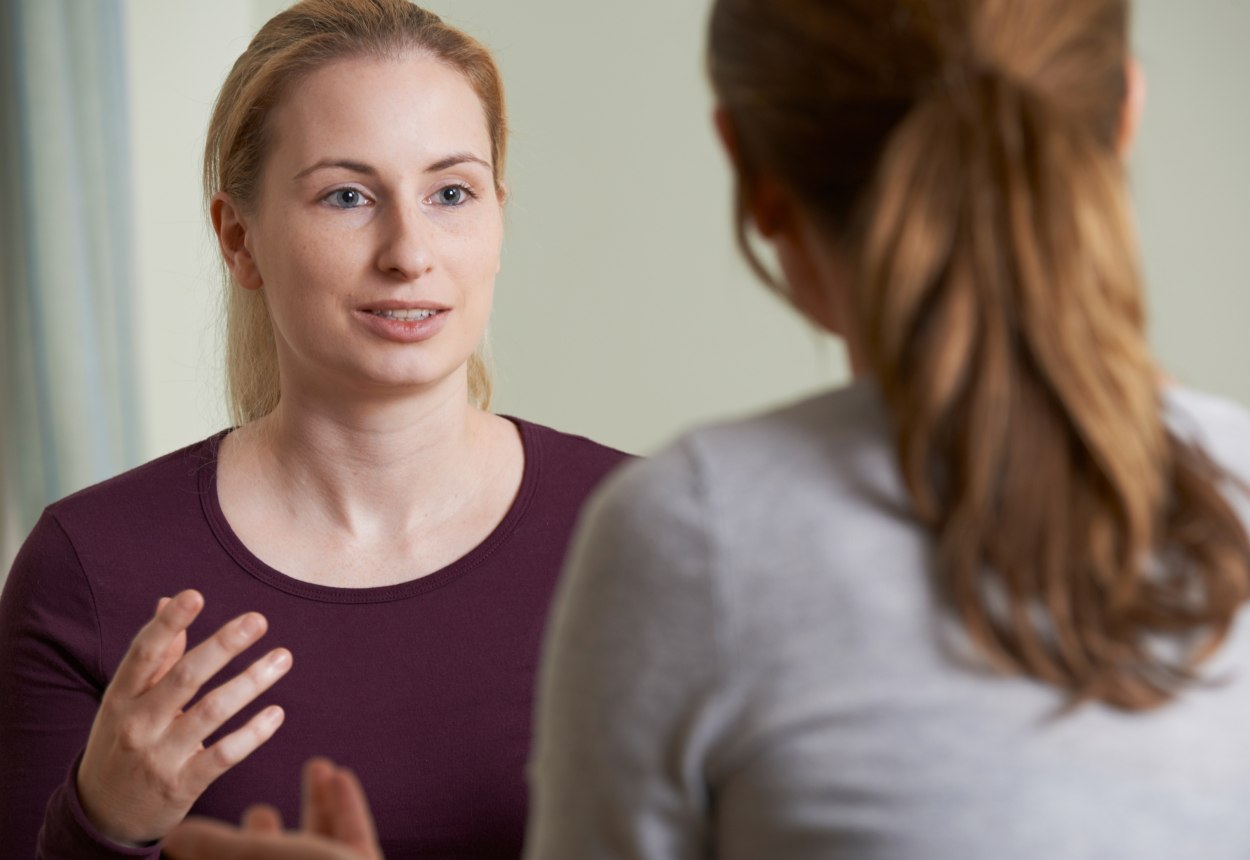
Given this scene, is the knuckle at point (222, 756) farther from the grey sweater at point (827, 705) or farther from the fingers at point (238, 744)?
the grey sweater at point (827, 705)

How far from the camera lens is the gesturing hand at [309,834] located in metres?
0.68

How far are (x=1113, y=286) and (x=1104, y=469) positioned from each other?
0.28 feet

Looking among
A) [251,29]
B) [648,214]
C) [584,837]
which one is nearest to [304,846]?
[584,837]

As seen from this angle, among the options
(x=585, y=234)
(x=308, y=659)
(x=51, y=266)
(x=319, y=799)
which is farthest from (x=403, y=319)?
(x=585, y=234)

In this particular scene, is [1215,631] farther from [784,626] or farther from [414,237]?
[414,237]

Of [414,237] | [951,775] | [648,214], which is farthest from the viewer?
[648,214]

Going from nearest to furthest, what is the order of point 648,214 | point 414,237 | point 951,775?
point 951,775 < point 414,237 < point 648,214

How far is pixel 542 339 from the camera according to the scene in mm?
3215

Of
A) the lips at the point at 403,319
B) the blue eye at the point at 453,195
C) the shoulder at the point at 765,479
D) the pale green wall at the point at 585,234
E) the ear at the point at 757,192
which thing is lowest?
the pale green wall at the point at 585,234

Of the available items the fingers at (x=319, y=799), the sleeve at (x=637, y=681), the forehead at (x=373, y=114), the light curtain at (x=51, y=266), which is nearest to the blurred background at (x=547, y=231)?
the light curtain at (x=51, y=266)

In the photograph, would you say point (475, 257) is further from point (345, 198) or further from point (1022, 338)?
point (1022, 338)

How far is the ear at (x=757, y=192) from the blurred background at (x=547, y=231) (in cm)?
166

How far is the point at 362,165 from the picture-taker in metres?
1.46

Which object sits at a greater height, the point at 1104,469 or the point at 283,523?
the point at 1104,469
